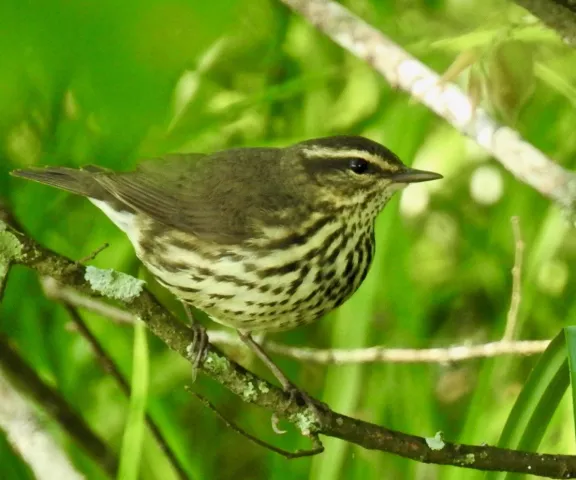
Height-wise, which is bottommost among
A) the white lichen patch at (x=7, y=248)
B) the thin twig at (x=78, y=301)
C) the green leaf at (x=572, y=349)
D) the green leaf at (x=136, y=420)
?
the green leaf at (x=136, y=420)

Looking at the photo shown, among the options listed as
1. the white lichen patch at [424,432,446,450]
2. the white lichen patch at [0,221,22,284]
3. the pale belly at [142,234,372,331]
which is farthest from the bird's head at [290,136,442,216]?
the white lichen patch at [0,221,22,284]

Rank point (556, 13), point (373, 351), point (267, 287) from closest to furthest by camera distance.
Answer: point (556, 13), point (267, 287), point (373, 351)

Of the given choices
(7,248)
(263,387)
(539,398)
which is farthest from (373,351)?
(7,248)

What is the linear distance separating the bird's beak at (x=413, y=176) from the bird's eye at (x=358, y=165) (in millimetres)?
58

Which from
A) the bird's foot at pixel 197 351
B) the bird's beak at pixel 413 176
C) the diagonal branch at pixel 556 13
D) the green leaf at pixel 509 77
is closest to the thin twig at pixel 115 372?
the bird's foot at pixel 197 351

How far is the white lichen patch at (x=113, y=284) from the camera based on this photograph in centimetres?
118

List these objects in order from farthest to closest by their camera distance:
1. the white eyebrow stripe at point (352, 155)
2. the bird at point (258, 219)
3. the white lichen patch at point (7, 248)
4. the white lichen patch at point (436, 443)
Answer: the white eyebrow stripe at point (352, 155)
the bird at point (258, 219)
the white lichen patch at point (436, 443)
the white lichen patch at point (7, 248)

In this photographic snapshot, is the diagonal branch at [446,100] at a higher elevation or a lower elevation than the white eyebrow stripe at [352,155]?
higher

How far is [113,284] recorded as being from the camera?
1.19 m

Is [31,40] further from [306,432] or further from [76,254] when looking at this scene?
[76,254]

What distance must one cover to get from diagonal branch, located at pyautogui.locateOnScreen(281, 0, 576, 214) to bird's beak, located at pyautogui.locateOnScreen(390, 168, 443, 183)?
0.11 m

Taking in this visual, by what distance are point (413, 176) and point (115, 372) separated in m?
0.84

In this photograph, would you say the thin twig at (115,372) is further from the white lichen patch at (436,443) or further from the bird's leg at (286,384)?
the white lichen patch at (436,443)

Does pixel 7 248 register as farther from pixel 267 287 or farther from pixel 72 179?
pixel 72 179
